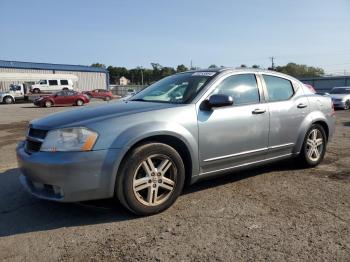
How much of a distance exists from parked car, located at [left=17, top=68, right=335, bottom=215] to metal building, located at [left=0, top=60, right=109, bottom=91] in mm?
47057

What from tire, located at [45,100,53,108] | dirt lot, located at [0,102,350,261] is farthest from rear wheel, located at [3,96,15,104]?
dirt lot, located at [0,102,350,261]

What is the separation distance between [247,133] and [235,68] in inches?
37.0

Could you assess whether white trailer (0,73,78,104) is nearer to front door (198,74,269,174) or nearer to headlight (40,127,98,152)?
front door (198,74,269,174)

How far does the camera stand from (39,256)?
3.18 meters

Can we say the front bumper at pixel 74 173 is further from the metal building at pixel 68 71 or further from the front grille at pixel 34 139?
the metal building at pixel 68 71

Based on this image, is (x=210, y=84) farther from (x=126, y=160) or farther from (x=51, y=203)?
(x=51, y=203)

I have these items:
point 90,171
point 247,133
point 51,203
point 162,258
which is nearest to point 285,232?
point 162,258

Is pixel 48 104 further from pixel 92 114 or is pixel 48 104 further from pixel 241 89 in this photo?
pixel 92 114

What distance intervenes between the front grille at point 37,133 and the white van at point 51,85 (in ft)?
134

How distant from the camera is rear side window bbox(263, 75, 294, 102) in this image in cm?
534

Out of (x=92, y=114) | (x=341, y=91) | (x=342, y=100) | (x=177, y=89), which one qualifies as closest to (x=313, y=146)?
(x=177, y=89)

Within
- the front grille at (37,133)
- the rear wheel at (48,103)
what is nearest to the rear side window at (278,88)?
the front grille at (37,133)

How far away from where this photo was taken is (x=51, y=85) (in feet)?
148

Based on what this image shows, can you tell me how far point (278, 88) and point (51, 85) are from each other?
141ft
